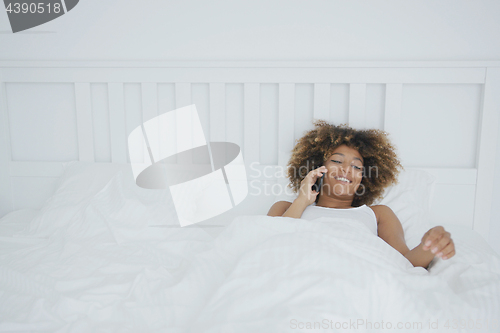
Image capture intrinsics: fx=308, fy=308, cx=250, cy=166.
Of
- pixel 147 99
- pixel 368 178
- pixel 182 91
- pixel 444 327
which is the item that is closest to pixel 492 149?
Result: pixel 368 178

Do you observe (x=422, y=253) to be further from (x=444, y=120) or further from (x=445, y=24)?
(x=445, y=24)

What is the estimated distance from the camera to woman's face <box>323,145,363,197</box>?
1.11 meters

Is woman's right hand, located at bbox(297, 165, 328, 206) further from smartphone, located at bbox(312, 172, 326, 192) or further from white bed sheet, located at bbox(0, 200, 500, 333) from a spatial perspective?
white bed sheet, located at bbox(0, 200, 500, 333)

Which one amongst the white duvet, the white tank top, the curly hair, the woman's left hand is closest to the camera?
the white duvet

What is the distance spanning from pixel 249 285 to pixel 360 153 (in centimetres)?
73

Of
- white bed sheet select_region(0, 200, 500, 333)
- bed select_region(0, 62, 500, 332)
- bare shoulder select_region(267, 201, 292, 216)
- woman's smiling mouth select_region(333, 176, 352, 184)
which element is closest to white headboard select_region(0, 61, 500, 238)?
bed select_region(0, 62, 500, 332)

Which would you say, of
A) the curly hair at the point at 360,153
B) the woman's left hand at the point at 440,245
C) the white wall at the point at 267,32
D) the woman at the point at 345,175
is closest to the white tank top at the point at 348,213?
the woman at the point at 345,175

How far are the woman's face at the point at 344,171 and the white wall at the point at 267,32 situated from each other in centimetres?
42

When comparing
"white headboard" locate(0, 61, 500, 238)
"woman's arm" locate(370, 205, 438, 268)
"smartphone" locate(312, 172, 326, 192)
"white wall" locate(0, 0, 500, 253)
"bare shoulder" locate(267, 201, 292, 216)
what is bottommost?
"woman's arm" locate(370, 205, 438, 268)

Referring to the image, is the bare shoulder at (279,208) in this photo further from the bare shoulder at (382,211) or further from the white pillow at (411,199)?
the bare shoulder at (382,211)

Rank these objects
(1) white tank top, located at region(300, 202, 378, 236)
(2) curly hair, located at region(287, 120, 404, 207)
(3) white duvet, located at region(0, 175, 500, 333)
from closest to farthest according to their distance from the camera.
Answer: (3) white duvet, located at region(0, 175, 500, 333) → (1) white tank top, located at region(300, 202, 378, 236) → (2) curly hair, located at region(287, 120, 404, 207)

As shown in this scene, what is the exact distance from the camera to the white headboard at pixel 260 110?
1.22 meters

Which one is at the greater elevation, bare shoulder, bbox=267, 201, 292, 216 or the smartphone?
the smartphone

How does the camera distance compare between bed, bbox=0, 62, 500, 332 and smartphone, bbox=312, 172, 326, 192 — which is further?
smartphone, bbox=312, 172, 326, 192
